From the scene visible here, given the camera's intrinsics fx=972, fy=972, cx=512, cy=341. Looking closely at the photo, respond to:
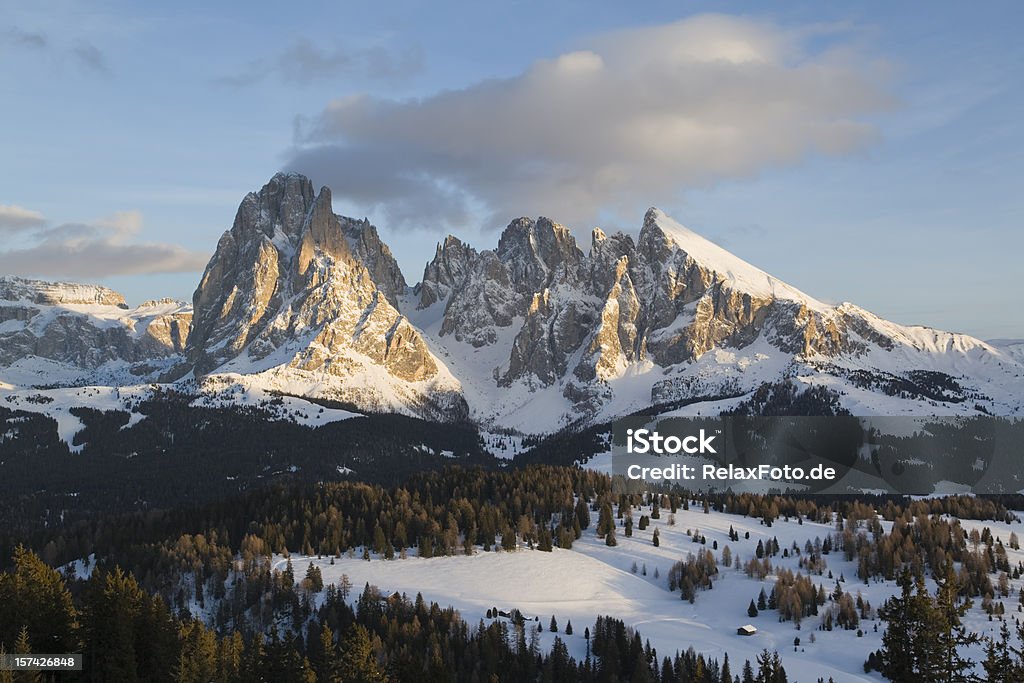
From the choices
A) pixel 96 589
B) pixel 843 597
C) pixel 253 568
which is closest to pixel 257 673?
pixel 96 589

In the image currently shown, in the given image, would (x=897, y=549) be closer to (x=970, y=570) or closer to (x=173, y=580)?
(x=970, y=570)

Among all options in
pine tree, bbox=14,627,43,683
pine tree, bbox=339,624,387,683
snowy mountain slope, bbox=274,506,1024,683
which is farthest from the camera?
snowy mountain slope, bbox=274,506,1024,683

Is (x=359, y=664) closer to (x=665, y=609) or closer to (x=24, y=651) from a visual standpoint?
(x=24, y=651)

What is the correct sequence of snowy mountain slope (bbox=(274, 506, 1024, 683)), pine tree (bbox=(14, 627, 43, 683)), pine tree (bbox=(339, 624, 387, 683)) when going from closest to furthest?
1. pine tree (bbox=(14, 627, 43, 683))
2. pine tree (bbox=(339, 624, 387, 683))
3. snowy mountain slope (bbox=(274, 506, 1024, 683))

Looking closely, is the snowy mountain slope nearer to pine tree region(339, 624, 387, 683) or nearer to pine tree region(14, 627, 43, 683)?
pine tree region(339, 624, 387, 683)

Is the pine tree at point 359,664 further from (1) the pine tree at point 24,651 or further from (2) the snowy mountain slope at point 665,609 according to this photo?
(2) the snowy mountain slope at point 665,609

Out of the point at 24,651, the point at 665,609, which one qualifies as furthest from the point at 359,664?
the point at 665,609

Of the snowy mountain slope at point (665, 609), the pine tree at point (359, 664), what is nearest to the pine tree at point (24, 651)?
the pine tree at point (359, 664)

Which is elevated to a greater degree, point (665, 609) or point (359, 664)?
point (359, 664)

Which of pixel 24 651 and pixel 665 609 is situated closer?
pixel 24 651

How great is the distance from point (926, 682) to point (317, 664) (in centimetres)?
6969

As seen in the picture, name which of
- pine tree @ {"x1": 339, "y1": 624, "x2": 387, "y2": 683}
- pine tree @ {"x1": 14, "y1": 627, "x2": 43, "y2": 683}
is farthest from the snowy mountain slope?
pine tree @ {"x1": 14, "y1": 627, "x2": 43, "y2": 683}

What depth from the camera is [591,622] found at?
176750mm

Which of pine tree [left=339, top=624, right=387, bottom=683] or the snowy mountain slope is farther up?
pine tree [left=339, top=624, right=387, bottom=683]
